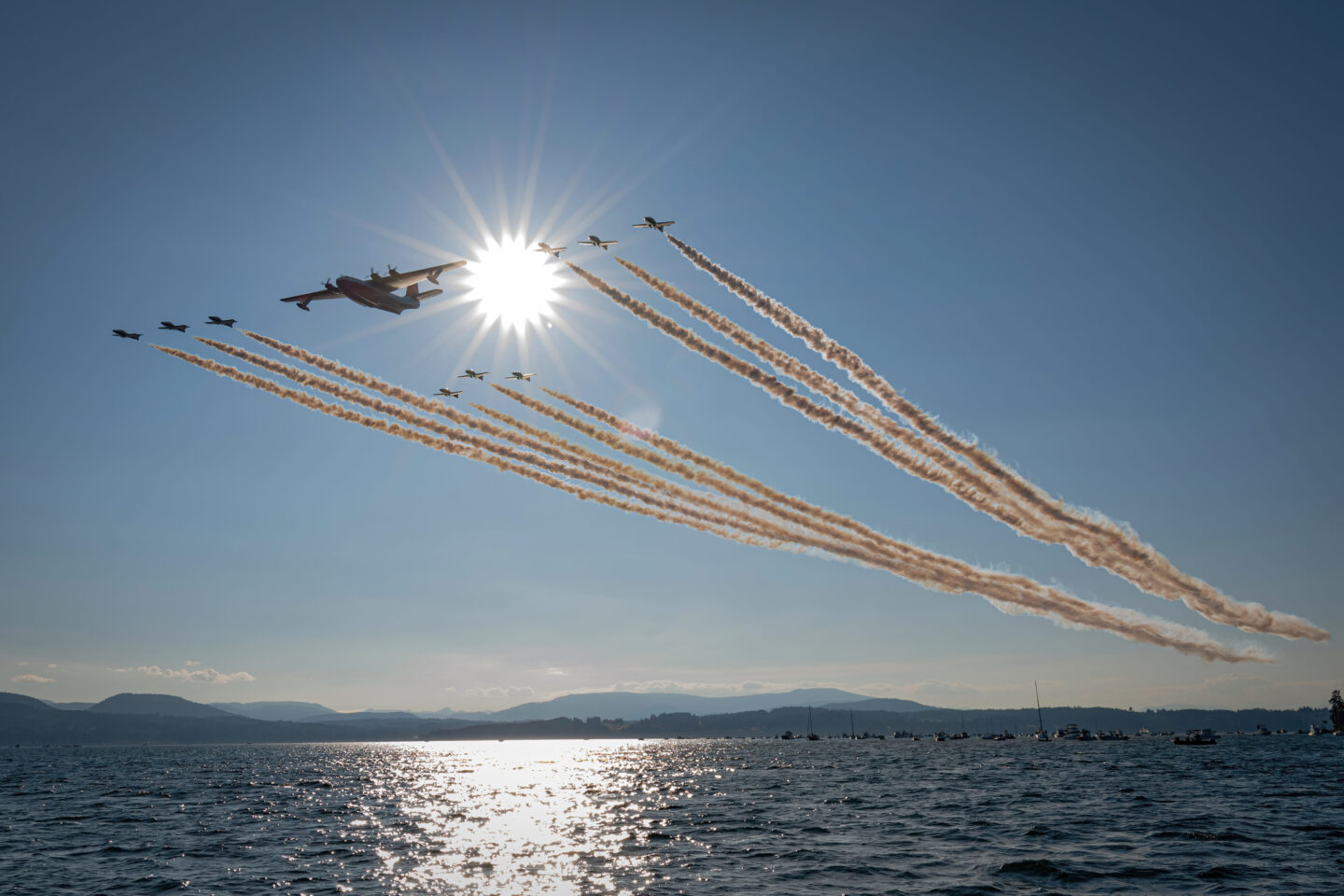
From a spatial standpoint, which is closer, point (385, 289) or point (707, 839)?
point (707, 839)

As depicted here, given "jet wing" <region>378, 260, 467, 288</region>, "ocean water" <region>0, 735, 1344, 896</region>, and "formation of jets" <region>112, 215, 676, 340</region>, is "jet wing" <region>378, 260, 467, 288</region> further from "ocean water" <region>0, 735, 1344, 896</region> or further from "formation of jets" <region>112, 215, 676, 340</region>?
"ocean water" <region>0, 735, 1344, 896</region>

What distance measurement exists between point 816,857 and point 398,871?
2259 cm

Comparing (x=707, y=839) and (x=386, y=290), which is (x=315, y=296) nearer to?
(x=386, y=290)

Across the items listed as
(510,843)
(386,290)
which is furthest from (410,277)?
(510,843)

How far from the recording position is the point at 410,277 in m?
65.9

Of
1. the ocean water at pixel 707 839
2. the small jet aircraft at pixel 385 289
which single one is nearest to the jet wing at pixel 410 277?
the small jet aircraft at pixel 385 289

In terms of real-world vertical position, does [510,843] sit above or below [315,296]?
below

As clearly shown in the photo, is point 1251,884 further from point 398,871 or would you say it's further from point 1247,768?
point 1247,768

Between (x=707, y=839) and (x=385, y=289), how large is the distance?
170 feet

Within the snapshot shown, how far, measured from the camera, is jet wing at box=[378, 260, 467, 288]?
65.2 metres

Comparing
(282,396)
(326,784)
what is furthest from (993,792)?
(326,784)

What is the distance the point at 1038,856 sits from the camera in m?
40.2

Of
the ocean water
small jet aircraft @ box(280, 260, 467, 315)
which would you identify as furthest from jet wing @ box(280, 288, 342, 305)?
the ocean water

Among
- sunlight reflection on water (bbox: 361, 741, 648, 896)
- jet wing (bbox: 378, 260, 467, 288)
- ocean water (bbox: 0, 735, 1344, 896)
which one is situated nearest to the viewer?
ocean water (bbox: 0, 735, 1344, 896)
